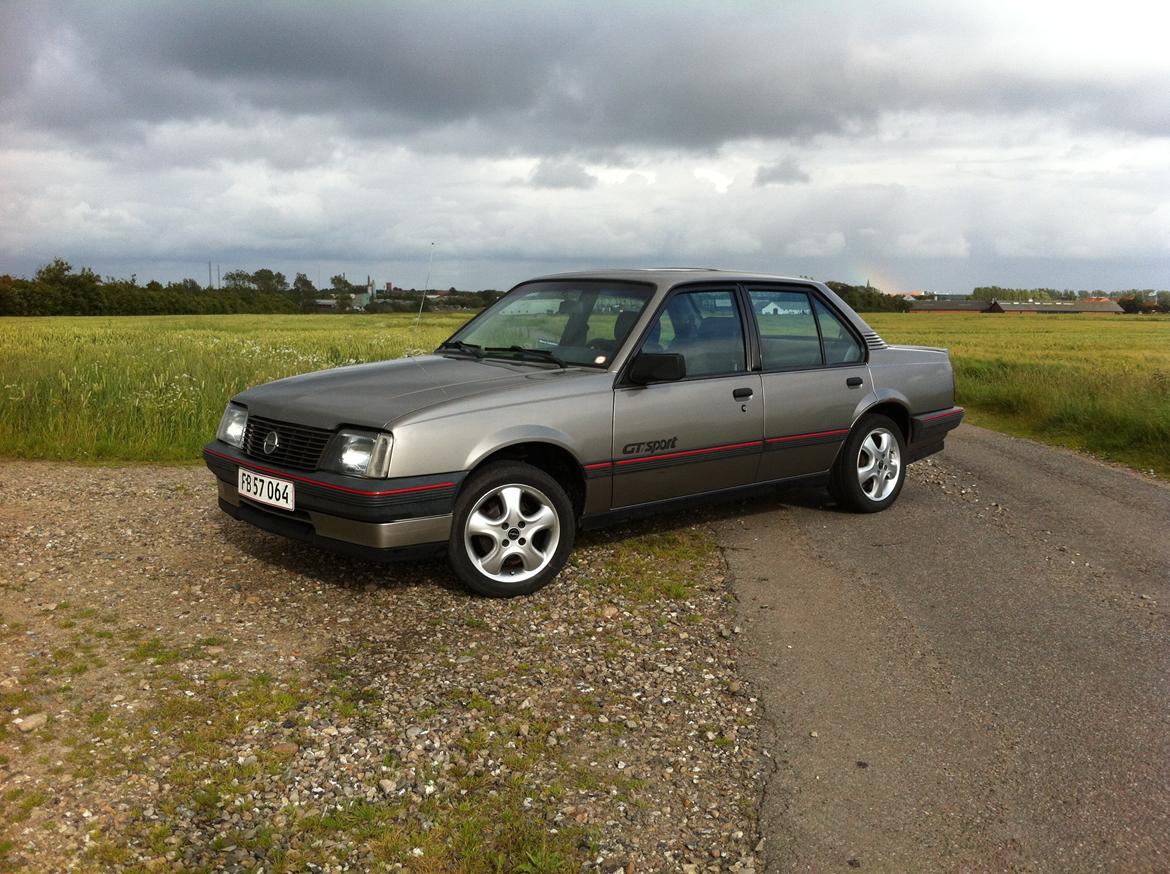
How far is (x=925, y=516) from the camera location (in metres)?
7.37

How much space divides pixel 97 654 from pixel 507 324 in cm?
313

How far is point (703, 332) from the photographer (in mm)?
6078

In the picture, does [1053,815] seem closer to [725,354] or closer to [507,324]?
[725,354]

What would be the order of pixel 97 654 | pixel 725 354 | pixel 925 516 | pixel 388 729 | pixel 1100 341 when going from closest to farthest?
pixel 388 729
pixel 97 654
pixel 725 354
pixel 925 516
pixel 1100 341

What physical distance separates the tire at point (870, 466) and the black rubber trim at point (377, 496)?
10.8 ft

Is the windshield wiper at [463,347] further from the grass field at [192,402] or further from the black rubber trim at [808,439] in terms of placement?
the grass field at [192,402]

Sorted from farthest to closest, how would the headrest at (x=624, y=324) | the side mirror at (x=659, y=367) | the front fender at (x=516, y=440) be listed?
the headrest at (x=624, y=324)
the side mirror at (x=659, y=367)
the front fender at (x=516, y=440)

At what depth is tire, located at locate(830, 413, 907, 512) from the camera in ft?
23.2

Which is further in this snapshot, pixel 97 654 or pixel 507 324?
pixel 507 324

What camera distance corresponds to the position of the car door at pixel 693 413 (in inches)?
220

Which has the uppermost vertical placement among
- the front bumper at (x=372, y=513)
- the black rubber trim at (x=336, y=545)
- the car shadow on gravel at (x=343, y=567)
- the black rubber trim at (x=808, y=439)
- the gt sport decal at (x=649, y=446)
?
the gt sport decal at (x=649, y=446)

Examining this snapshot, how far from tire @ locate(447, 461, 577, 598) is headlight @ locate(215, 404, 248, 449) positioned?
4.92 feet

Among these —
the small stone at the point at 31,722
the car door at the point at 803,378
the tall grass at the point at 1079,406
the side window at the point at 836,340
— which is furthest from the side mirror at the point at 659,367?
the tall grass at the point at 1079,406

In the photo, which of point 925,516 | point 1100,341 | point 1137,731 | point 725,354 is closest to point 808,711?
point 1137,731
